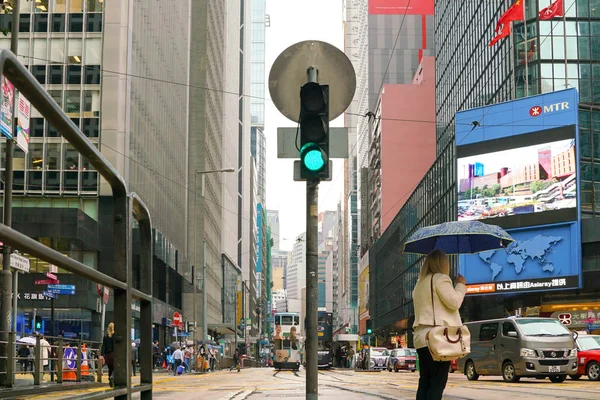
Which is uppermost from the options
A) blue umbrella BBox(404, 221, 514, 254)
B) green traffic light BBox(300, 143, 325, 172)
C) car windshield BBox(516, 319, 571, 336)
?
green traffic light BBox(300, 143, 325, 172)

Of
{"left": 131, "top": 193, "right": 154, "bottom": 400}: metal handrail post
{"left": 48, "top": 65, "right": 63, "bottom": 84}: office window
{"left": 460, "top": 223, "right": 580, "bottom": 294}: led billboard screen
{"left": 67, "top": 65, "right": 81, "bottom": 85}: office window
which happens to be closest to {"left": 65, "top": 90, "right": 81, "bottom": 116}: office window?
{"left": 67, "top": 65, "right": 81, "bottom": 85}: office window

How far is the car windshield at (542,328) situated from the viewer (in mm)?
23281

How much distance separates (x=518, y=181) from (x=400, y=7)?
75.6 meters

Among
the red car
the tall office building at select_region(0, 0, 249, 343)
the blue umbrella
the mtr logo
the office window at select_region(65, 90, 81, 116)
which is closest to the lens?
the blue umbrella

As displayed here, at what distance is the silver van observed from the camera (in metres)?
22.8

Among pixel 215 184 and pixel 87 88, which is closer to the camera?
pixel 87 88

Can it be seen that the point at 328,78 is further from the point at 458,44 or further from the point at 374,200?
the point at 374,200

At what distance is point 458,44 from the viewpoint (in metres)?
77.4

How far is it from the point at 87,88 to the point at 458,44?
40.6 m

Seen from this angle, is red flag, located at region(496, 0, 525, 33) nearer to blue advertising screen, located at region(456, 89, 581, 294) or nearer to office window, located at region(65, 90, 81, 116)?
blue advertising screen, located at region(456, 89, 581, 294)

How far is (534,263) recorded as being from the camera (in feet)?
185

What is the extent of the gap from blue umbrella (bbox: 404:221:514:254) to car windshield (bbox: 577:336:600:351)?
51.9 ft

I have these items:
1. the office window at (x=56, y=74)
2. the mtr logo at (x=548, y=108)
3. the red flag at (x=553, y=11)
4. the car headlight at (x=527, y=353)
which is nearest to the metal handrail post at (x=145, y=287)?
the car headlight at (x=527, y=353)

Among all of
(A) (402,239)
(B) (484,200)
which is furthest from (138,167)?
(A) (402,239)
